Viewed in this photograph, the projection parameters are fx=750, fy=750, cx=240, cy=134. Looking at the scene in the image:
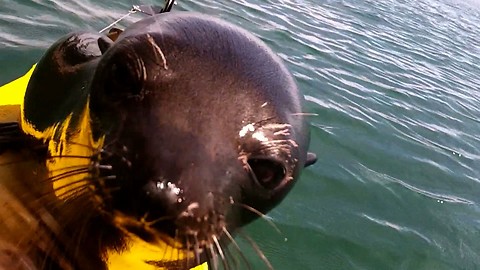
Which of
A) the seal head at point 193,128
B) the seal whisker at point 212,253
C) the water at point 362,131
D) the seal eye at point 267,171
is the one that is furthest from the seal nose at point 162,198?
the water at point 362,131

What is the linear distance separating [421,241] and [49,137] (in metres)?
3.62

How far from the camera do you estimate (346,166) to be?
6363 mm

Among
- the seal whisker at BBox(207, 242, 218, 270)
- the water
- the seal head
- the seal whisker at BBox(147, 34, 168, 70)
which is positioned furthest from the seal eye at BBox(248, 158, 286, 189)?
the water

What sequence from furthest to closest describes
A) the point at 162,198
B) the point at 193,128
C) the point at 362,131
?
the point at 362,131 < the point at 193,128 < the point at 162,198

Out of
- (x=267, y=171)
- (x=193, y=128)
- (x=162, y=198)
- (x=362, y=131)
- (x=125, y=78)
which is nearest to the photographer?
(x=162, y=198)

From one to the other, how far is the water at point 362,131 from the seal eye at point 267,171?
2126mm

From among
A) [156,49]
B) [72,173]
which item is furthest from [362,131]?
[72,173]

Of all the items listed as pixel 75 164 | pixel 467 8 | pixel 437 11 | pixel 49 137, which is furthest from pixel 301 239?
pixel 467 8

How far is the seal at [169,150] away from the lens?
198 cm

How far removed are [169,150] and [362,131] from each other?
562 cm

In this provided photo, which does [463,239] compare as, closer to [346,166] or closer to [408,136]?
[346,166]

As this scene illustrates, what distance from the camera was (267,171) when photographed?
2363mm

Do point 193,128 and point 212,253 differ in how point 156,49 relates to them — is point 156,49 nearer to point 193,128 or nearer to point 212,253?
point 193,128

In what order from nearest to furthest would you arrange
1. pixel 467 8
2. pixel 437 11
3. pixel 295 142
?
pixel 295 142, pixel 437 11, pixel 467 8
